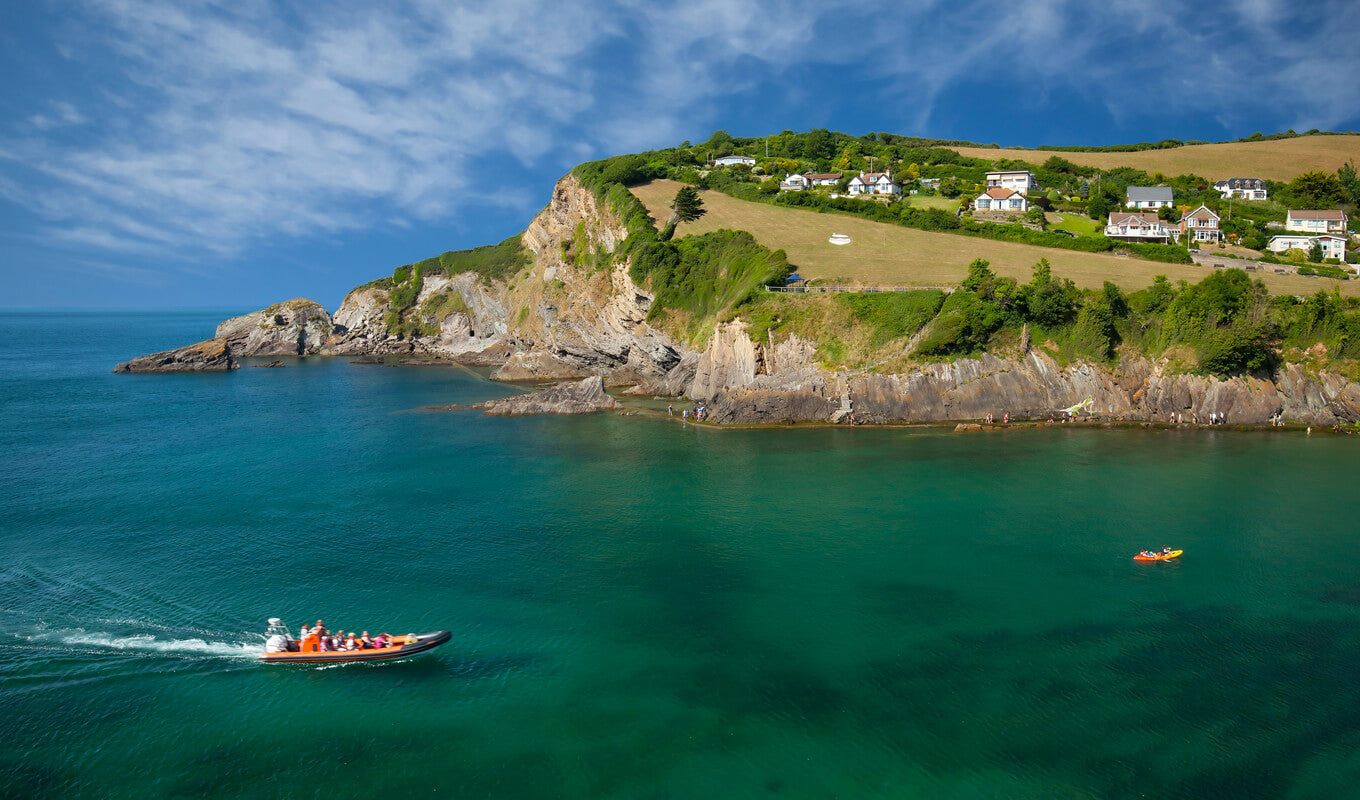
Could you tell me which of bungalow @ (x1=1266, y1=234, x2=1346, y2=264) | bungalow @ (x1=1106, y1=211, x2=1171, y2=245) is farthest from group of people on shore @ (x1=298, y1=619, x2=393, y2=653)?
bungalow @ (x1=1266, y1=234, x2=1346, y2=264)

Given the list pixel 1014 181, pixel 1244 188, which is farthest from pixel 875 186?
pixel 1244 188

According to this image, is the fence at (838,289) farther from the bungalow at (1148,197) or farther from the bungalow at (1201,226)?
the bungalow at (1148,197)

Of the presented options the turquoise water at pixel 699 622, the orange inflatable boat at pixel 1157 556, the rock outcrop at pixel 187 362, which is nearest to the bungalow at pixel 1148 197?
the turquoise water at pixel 699 622

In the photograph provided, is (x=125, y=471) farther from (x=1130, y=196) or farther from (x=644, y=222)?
(x=1130, y=196)

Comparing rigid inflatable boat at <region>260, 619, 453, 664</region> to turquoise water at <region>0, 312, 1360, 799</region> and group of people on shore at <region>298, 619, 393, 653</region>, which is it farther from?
turquoise water at <region>0, 312, 1360, 799</region>

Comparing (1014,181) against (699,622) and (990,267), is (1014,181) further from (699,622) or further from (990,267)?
(699,622)

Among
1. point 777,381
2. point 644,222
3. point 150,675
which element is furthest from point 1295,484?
point 644,222
